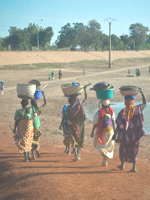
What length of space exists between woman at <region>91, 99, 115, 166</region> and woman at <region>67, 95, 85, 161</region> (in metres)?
0.53

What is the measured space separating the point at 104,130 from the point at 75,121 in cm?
81

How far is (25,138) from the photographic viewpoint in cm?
683

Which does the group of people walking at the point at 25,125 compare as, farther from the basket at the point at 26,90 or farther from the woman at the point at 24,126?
the basket at the point at 26,90

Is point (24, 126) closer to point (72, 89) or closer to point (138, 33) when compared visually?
point (72, 89)

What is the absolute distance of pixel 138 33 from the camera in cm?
10312

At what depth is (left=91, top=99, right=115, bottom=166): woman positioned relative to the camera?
21.4 feet

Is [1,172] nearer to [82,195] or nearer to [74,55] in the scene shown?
[82,195]

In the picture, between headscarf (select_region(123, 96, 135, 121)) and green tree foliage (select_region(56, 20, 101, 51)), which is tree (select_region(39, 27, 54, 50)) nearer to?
green tree foliage (select_region(56, 20, 101, 51))

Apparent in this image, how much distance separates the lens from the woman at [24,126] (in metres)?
6.73

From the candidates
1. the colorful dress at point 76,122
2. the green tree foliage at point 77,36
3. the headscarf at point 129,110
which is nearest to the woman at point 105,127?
the headscarf at point 129,110

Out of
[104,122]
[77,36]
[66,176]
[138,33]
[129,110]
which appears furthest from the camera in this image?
[138,33]

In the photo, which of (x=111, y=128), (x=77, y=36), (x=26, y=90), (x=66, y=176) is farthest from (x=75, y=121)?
(x=77, y=36)

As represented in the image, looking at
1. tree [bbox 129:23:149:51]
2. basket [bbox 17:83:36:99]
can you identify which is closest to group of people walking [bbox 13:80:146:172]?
basket [bbox 17:83:36:99]

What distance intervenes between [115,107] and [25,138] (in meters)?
10.9
